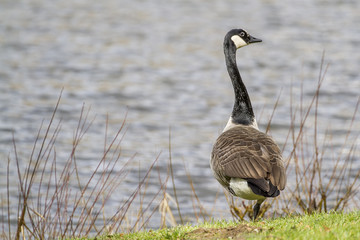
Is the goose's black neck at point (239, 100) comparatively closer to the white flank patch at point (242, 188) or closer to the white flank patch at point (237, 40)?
the white flank patch at point (237, 40)

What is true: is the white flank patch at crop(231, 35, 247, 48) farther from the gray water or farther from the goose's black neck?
the gray water

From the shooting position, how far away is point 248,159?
7.22m

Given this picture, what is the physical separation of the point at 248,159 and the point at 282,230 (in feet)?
3.26

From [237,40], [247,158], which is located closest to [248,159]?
[247,158]

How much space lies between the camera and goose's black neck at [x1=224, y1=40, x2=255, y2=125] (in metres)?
8.74

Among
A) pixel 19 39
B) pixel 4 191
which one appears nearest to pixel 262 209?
Result: pixel 4 191

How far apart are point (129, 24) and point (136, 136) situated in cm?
1442

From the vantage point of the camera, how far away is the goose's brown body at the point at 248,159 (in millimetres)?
7039

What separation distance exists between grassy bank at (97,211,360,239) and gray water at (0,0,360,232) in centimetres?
432

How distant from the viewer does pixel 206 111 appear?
1922 cm

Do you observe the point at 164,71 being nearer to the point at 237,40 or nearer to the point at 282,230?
the point at 237,40

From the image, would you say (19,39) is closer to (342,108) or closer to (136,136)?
(136,136)

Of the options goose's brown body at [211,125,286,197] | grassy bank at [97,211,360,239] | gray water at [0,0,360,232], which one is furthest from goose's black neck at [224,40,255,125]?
gray water at [0,0,360,232]

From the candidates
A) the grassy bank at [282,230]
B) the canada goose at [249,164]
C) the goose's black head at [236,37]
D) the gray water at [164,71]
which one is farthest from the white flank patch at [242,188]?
the gray water at [164,71]
